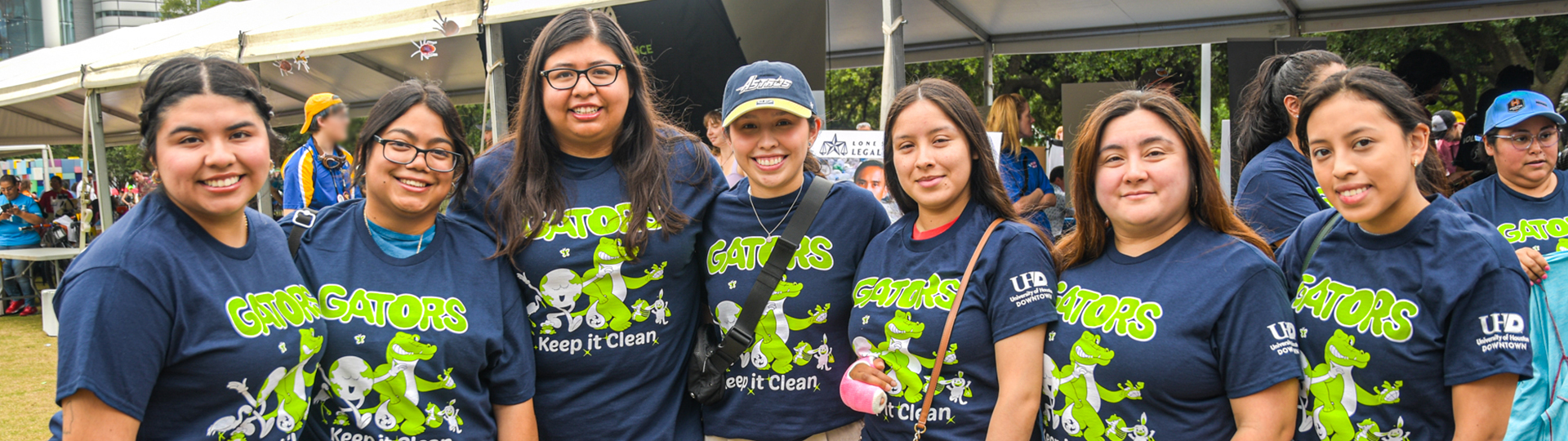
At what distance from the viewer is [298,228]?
2.25 meters

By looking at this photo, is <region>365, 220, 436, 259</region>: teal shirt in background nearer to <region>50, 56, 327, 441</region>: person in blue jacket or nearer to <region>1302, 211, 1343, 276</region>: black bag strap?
<region>50, 56, 327, 441</region>: person in blue jacket

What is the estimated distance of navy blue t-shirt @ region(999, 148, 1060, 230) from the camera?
620cm

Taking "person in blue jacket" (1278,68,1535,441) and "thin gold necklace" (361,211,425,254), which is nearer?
"person in blue jacket" (1278,68,1535,441)

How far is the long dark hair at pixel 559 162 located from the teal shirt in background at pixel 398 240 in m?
0.20

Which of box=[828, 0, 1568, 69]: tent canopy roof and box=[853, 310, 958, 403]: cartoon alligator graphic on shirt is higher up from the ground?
box=[828, 0, 1568, 69]: tent canopy roof

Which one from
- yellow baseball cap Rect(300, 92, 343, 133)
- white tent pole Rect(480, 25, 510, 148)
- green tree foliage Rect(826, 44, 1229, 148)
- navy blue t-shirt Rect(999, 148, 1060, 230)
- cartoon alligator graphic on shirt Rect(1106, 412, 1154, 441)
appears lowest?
cartoon alligator graphic on shirt Rect(1106, 412, 1154, 441)

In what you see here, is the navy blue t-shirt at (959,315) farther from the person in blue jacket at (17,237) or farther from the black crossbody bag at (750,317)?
the person in blue jacket at (17,237)

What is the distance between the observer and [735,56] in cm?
639

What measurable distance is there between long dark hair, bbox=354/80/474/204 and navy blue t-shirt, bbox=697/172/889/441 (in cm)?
78

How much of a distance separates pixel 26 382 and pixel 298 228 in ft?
23.2

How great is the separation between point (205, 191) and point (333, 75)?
8912 mm

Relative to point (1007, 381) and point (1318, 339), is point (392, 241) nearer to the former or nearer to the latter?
point (1007, 381)

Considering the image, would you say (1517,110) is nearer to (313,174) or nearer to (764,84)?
(764,84)

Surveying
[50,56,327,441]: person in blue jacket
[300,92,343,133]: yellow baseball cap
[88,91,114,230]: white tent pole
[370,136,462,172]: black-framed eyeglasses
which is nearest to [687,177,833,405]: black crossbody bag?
[370,136,462,172]: black-framed eyeglasses
